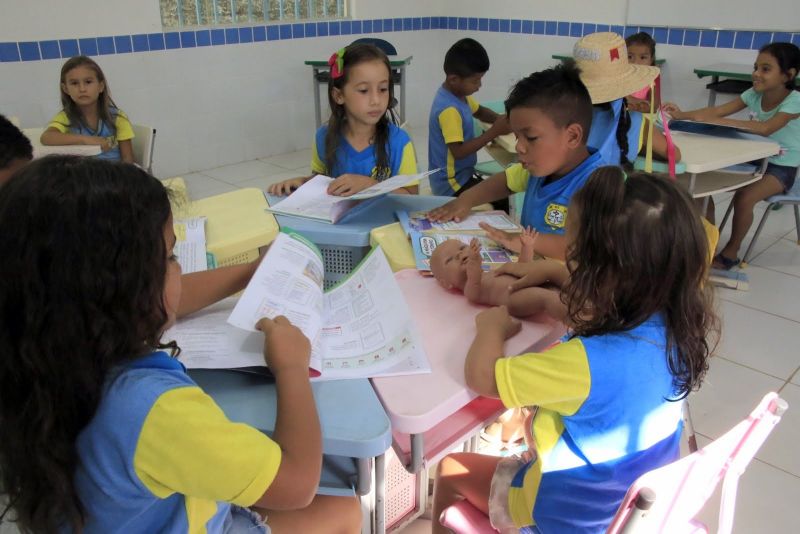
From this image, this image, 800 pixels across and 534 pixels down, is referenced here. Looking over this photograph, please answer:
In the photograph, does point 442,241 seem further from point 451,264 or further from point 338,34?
point 338,34

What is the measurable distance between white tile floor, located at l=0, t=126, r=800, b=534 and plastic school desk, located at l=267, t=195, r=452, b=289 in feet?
2.18

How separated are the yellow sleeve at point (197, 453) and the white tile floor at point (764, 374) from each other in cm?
92

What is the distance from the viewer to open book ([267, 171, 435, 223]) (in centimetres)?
151

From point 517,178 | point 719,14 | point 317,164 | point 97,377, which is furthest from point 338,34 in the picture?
point 97,377

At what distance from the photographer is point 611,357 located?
86 centimetres

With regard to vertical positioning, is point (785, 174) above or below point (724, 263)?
above

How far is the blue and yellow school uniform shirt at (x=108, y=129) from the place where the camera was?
3.05 m

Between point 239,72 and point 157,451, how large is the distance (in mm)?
4333

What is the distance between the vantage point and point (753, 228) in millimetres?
3498

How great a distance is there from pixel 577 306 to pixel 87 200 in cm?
68

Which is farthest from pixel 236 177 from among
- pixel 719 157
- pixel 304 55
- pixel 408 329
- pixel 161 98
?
pixel 408 329

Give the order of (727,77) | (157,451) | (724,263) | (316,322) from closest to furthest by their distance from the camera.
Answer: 1. (157,451)
2. (316,322)
3. (724,263)
4. (727,77)

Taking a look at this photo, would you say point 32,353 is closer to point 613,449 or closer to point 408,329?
point 408,329

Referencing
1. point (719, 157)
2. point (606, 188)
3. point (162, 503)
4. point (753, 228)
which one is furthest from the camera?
point (753, 228)
